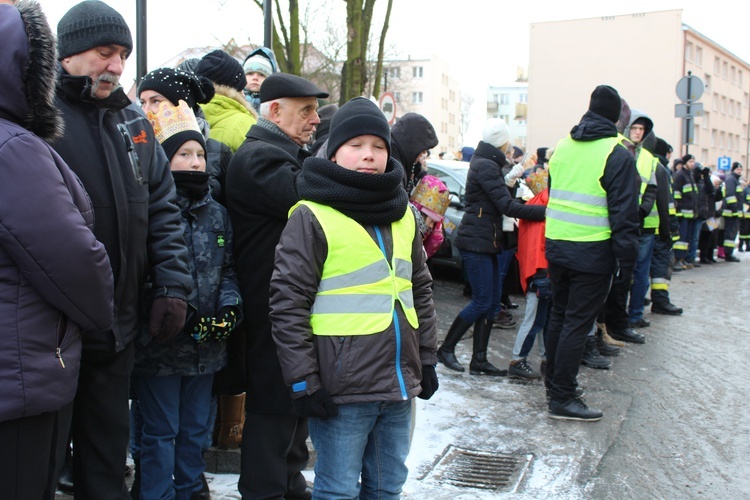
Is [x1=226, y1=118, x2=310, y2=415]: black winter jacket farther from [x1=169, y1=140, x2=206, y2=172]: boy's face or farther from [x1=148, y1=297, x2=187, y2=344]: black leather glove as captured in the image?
[x1=148, y1=297, x2=187, y2=344]: black leather glove

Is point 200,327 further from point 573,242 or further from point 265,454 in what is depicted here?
point 573,242

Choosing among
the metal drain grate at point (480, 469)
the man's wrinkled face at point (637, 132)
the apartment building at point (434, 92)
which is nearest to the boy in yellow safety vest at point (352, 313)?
the metal drain grate at point (480, 469)

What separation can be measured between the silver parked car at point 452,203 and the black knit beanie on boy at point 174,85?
6.97 meters

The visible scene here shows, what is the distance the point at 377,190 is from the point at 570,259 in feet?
8.85

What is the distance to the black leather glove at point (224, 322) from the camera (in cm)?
317

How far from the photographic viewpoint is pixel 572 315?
5.21 m

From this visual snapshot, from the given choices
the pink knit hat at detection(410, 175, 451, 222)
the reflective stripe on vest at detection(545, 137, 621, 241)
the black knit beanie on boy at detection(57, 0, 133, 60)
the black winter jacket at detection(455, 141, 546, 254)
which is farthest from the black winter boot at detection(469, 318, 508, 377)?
the black knit beanie on boy at detection(57, 0, 133, 60)

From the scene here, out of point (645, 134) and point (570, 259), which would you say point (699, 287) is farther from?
point (570, 259)

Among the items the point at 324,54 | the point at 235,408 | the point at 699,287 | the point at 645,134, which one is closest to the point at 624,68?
the point at 324,54

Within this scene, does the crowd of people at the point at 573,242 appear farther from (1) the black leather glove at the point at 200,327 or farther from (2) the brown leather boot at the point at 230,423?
(1) the black leather glove at the point at 200,327

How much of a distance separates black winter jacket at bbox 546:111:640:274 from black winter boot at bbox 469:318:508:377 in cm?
125

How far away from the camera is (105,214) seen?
2.71 m

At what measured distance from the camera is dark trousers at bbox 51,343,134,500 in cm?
273

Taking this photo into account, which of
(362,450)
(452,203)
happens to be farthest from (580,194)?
(452,203)
